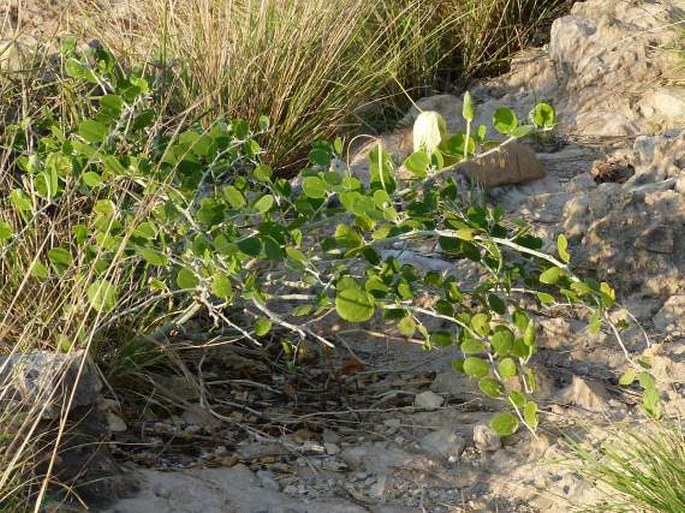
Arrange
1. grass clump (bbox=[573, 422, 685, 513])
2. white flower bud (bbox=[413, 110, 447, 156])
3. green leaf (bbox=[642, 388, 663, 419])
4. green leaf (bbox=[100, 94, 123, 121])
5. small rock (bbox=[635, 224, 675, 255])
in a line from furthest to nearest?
small rock (bbox=[635, 224, 675, 255]) < white flower bud (bbox=[413, 110, 447, 156]) < green leaf (bbox=[100, 94, 123, 121]) < green leaf (bbox=[642, 388, 663, 419]) < grass clump (bbox=[573, 422, 685, 513])

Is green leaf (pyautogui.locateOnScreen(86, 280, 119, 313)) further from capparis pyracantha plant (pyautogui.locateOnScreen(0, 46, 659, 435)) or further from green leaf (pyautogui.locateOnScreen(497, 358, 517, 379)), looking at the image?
green leaf (pyautogui.locateOnScreen(497, 358, 517, 379))

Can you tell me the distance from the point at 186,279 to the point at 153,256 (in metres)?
0.10

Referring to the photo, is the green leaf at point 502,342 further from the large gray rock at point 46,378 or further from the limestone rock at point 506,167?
the limestone rock at point 506,167

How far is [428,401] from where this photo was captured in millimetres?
3203

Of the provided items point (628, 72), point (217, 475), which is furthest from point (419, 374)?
point (628, 72)

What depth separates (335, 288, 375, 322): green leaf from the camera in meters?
2.77

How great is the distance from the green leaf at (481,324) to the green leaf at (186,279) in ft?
2.14

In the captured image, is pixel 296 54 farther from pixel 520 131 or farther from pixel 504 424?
pixel 504 424

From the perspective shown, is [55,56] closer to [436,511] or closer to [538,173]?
[538,173]

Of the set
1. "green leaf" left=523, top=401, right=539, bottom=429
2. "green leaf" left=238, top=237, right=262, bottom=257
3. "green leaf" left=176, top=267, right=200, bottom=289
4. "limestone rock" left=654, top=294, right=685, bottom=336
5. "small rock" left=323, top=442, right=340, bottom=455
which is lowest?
"limestone rock" left=654, top=294, right=685, bottom=336

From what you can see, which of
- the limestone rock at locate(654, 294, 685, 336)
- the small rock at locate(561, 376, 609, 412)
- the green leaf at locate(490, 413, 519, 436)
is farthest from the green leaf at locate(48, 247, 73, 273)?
the limestone rock at locate(654, 294, 685, 336)

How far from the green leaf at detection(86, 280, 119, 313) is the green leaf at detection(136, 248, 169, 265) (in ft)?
0.37

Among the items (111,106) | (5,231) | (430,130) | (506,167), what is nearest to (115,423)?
(5,231)

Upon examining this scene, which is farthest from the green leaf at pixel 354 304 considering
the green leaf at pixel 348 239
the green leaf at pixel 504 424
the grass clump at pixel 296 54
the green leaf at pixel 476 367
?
the grass clump at pixel 296 54
